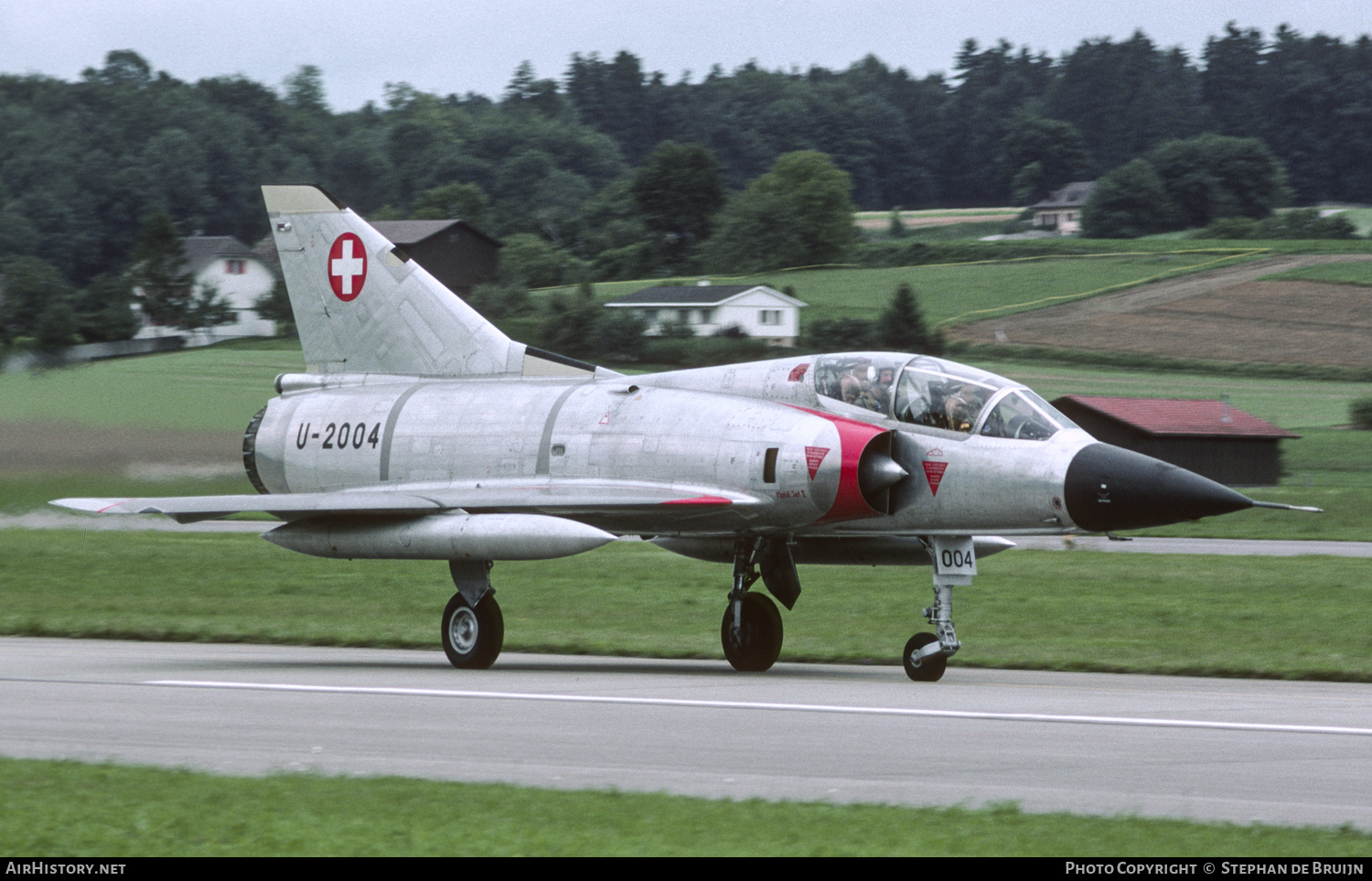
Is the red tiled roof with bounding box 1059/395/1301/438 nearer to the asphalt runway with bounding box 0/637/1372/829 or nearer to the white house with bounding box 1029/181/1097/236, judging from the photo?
the asphalt runway with bounding box 0/637/1372/829

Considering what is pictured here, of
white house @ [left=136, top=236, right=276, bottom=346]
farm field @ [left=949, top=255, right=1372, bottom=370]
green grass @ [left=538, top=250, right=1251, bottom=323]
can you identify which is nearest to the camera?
farm field @ [left=949, top=255, right=1372, bottom=370]

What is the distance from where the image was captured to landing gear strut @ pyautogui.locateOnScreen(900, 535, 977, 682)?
559 inches

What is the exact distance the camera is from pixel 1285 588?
941 inches

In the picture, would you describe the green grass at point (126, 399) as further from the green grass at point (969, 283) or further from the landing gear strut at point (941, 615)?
the green grass at point (969, 283)

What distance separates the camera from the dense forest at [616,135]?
96938 millimetres

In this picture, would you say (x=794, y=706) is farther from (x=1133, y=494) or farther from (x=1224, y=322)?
(x=1224, y=322)

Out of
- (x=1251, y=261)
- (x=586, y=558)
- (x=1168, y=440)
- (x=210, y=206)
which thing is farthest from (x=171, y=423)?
(x=210, y=206)

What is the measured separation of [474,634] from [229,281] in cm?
6661

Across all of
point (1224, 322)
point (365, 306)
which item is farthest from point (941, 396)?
point (1224, 322)

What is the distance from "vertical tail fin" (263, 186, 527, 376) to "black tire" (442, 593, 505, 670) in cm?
301

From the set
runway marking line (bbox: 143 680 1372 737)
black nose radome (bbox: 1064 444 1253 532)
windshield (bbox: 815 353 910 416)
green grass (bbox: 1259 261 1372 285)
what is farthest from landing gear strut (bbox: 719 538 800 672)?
green grass (bbox: 1259 261 1372 285)

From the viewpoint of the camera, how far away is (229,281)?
78750 mm
